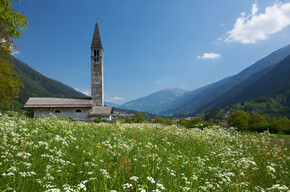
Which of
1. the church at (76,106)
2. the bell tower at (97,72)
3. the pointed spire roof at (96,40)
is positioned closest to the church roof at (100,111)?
the church at (76,106)

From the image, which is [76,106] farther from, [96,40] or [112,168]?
[112,168]

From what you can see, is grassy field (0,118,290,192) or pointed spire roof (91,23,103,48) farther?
pointed spire roof (91,23,103,48)

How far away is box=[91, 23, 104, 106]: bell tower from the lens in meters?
41.1

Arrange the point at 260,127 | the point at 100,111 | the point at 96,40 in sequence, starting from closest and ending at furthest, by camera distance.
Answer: the point at 260,127, the point at 100,111, the point at 96,40

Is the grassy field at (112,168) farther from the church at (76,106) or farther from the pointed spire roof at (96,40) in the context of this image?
the pointed spire roof at (96,40)

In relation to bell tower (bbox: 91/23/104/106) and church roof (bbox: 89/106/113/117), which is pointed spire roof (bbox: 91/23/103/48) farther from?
church roof (bbox: 89/106/113/117)

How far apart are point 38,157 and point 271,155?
26.3 ft

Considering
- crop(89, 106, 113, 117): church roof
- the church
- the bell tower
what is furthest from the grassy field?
the bell tower

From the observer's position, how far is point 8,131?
4203mm

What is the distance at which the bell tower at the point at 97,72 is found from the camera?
135 ft

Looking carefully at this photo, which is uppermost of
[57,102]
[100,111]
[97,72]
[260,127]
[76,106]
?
[97,72]

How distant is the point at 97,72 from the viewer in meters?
42.2

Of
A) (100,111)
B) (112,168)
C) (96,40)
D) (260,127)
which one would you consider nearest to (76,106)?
(100,111)

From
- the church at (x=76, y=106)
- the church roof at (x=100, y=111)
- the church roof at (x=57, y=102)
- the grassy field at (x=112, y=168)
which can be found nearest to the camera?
the grassy field at (x=112, y=168)
